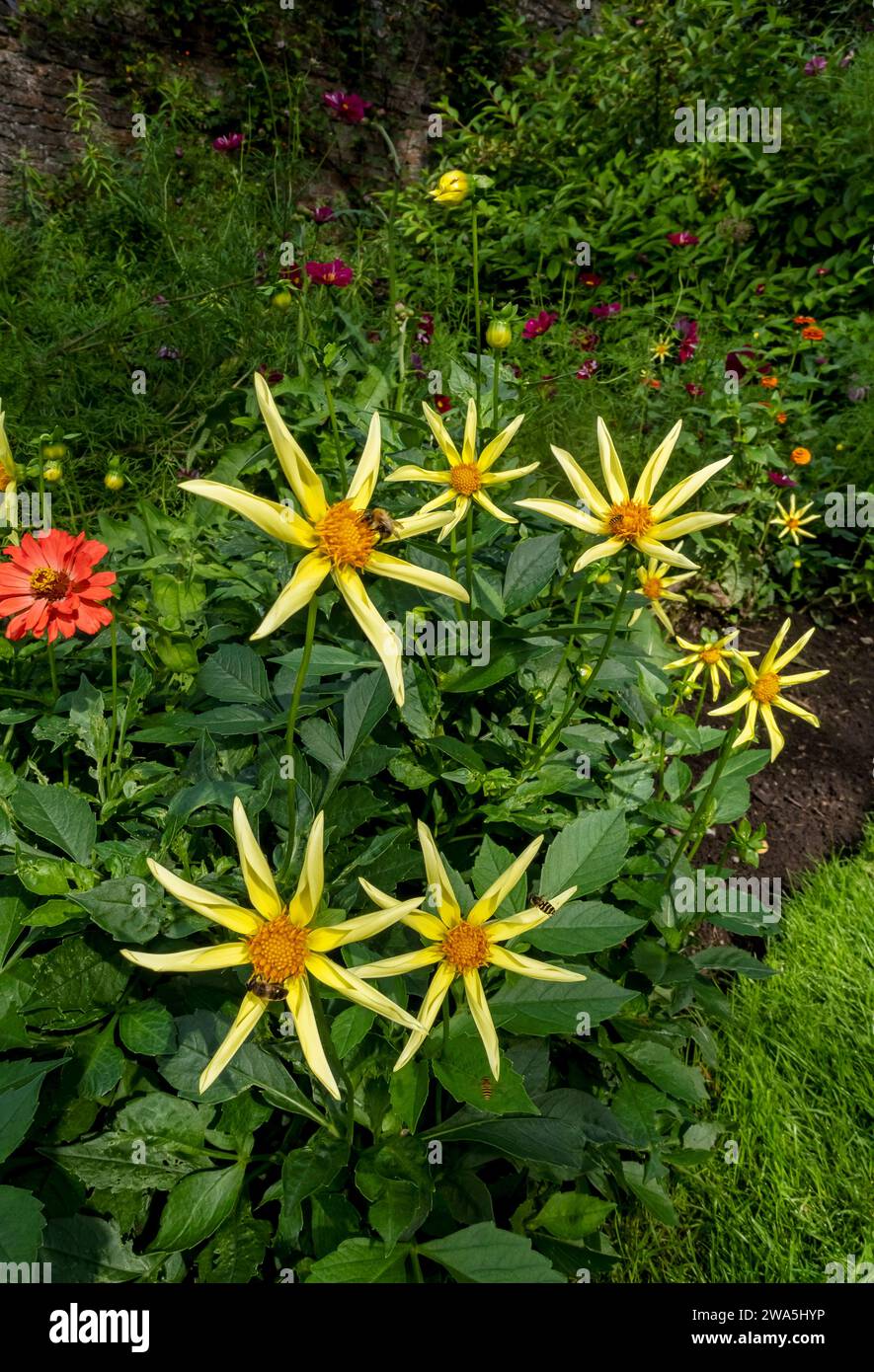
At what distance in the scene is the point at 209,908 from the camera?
0.73m

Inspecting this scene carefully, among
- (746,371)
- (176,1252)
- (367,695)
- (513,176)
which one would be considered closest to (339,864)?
(367,695)

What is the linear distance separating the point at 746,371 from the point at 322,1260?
257 cm

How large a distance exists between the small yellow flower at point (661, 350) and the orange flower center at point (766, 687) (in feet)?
5.58

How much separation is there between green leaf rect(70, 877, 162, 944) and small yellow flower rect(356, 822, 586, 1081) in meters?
0.27

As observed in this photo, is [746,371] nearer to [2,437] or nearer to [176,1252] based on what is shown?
[2,437]

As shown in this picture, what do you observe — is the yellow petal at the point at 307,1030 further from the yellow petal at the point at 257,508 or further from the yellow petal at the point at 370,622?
the yellow petal at the point at 257,508

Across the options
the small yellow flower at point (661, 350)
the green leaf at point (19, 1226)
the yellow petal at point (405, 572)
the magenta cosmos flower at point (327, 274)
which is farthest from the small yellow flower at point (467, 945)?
the small yellow flower at point (661, 350)

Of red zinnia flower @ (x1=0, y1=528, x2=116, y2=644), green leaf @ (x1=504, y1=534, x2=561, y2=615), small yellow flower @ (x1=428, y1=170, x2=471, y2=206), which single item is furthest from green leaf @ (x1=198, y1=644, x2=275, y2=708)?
small yellow flower @ (x1=428, y1=170, x2=471, y2=206)

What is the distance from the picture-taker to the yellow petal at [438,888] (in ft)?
2.71

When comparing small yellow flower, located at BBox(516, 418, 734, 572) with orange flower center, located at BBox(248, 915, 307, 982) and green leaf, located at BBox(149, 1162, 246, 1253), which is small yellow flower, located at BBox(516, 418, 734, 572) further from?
green leaf, located at BBox(149, 1162, 246, 1253)

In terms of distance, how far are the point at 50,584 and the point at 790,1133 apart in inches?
52.5

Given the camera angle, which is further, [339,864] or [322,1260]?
[339,864]

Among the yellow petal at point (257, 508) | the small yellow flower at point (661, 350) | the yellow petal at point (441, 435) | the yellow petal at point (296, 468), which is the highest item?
the small yellow flower at point (661, 350)

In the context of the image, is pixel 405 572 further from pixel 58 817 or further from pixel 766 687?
pixel 766 687
